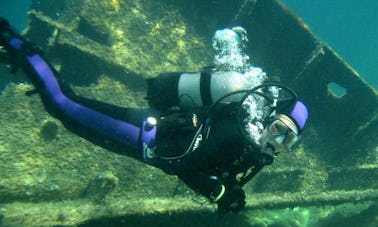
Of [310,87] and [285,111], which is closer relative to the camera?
[285,111]

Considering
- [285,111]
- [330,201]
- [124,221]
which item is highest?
[285,111]

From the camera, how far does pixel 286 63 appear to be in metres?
7.82

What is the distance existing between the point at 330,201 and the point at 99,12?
614 cm

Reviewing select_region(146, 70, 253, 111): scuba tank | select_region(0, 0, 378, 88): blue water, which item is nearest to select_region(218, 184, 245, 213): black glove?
select_region(146, 70, 253, 111): scuba tank

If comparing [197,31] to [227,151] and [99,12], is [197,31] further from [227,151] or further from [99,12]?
[227,151]

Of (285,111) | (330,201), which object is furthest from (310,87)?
(285,111)

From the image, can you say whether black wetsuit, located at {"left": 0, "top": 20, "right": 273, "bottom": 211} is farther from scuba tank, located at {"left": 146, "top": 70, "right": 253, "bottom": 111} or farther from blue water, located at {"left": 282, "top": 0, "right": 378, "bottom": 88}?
blue water, located at {"left": 282, "top": 0, "right": 378, "bottom": 88}

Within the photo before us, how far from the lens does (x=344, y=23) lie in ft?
180

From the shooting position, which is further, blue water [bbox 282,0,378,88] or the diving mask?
blue water [bbox 282,0,378,88]

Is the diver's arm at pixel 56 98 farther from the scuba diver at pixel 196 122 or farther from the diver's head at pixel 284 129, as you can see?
the diver's head at pixel 284 129

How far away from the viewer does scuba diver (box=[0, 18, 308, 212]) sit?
316 centimetres

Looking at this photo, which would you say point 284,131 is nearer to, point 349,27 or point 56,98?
point 56,98

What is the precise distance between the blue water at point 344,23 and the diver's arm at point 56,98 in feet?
121

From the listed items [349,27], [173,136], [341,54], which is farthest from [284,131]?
[349,27]
